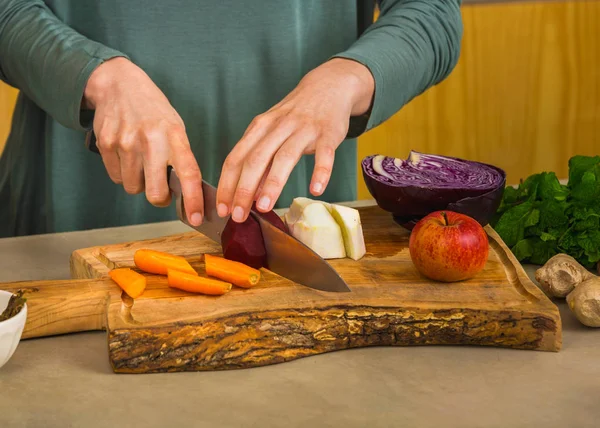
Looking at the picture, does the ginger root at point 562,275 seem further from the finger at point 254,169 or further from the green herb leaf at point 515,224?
the finger at point 254,169

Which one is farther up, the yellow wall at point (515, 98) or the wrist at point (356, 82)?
the wrist at point (356, 82)

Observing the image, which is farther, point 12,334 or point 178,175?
point 178,175

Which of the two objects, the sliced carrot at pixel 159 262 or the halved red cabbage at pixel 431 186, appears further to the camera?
the halved red cabbage at pixel 431 186

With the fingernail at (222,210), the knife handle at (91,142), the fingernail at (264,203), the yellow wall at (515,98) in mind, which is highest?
the knife handle at (91,142)

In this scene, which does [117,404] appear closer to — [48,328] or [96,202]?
[48,328]

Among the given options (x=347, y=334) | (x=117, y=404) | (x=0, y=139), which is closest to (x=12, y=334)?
(x=117, y=404)

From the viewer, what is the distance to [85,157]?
2236 millimetres

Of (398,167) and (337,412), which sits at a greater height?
(398,167)

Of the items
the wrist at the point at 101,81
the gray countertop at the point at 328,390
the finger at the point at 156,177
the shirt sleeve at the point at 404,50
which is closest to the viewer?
the gray countertop at the point at 328,390

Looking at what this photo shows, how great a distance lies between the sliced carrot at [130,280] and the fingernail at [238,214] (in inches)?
7.9

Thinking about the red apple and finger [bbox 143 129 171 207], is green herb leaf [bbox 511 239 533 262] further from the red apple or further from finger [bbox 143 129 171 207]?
finger [bbox 143 129 171 207]

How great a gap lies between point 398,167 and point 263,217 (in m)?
0.38

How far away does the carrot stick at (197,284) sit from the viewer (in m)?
1.53

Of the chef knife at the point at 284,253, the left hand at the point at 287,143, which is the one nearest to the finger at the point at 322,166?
the left hand at the point at 287,143
